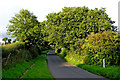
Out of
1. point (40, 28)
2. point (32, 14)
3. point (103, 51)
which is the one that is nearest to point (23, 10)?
point (32, 14)

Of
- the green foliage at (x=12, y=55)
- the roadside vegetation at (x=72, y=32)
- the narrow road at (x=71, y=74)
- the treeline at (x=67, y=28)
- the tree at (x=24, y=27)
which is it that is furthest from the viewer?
the tree at (x=24, y=27)

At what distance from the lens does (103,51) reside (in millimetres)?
19969

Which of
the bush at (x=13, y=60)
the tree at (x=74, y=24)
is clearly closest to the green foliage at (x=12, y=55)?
the bush at (x=13, y=60)

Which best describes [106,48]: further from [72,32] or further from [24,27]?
[24,27]

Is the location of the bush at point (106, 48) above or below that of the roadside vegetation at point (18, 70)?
Result: above

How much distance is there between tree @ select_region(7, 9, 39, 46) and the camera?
32844 millimetres

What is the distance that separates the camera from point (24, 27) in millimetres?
33438

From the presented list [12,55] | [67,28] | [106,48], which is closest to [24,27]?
[67,28]

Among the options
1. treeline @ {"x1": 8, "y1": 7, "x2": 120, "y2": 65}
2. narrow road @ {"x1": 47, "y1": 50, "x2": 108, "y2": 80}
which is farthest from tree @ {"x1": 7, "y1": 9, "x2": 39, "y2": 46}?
narrow road @ {"x1": 47, "y1": 50, "x2": 108, "y2": 80}

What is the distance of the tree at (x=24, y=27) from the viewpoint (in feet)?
108

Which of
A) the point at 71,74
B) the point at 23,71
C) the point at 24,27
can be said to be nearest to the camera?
the point at 23,71

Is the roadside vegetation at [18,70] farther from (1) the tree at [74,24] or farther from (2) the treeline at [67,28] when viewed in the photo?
(1) the tree at [74,24]

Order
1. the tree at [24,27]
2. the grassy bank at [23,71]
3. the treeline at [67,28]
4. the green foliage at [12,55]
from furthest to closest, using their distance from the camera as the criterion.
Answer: the tree at [24,27]
the treeline at [67,28]
the green foliage at [12,55]
the grassy bank at [23,71]

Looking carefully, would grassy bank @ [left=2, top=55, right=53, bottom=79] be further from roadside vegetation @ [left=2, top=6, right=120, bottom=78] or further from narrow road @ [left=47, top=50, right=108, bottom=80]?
roadside vegetation @ [left=2, top=6, right=120, bottom=78]
